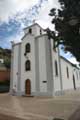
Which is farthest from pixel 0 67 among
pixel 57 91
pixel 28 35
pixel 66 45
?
pixel 66 45

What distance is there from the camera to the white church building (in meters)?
22.0

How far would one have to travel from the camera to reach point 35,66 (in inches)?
914

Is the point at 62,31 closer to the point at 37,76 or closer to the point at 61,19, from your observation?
the point at 61,19

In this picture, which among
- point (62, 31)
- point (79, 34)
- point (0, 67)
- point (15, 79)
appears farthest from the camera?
point (0, 67)

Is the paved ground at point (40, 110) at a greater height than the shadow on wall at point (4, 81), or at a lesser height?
lesser

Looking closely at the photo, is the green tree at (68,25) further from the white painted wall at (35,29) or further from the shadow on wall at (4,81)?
the shadow on wall at (4,81)

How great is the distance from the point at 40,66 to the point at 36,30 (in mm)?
6718

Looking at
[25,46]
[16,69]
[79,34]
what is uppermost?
[25,46]

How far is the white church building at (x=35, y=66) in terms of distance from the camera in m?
22.0

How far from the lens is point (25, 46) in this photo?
83.6 feet

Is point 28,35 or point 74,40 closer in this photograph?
point 74,40

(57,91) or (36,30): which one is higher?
(36,30)

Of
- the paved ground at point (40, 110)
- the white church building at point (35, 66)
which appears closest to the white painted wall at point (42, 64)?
the white church building at point (35, 66)

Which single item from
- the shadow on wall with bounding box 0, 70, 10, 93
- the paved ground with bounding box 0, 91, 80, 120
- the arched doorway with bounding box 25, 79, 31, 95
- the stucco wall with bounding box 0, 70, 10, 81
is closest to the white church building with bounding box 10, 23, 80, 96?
the arched doorway with bounding box 25, 79, 31, 95
